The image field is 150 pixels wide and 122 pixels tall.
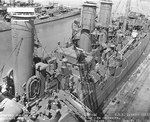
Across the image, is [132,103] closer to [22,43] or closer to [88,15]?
[88,15]

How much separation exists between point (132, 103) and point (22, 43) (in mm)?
14850

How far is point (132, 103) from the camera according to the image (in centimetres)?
1881

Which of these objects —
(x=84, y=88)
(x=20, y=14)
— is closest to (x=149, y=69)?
(x=84, y=88)

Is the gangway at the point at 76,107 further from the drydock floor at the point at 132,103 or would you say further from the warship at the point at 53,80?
the drydock floor at the point at 132,103

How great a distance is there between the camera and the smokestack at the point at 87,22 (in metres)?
16.9

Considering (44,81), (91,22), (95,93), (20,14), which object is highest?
(20,14)

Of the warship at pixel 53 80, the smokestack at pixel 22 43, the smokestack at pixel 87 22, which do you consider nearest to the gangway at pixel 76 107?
the warship at pixel 53 80

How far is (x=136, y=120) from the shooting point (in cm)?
1650

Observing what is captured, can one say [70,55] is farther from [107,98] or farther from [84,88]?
[107,98]

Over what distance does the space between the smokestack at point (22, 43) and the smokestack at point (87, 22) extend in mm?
9580

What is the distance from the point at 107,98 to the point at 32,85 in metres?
11.9

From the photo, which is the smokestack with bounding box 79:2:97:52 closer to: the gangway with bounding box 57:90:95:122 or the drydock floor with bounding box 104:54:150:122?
the drydock floor with bounding box 104:54:150:122

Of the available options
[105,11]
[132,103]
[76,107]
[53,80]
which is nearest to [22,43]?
[53,80]

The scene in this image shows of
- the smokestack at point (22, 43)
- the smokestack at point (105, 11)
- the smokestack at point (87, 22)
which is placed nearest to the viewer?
the smokestack at point (22, 43)
